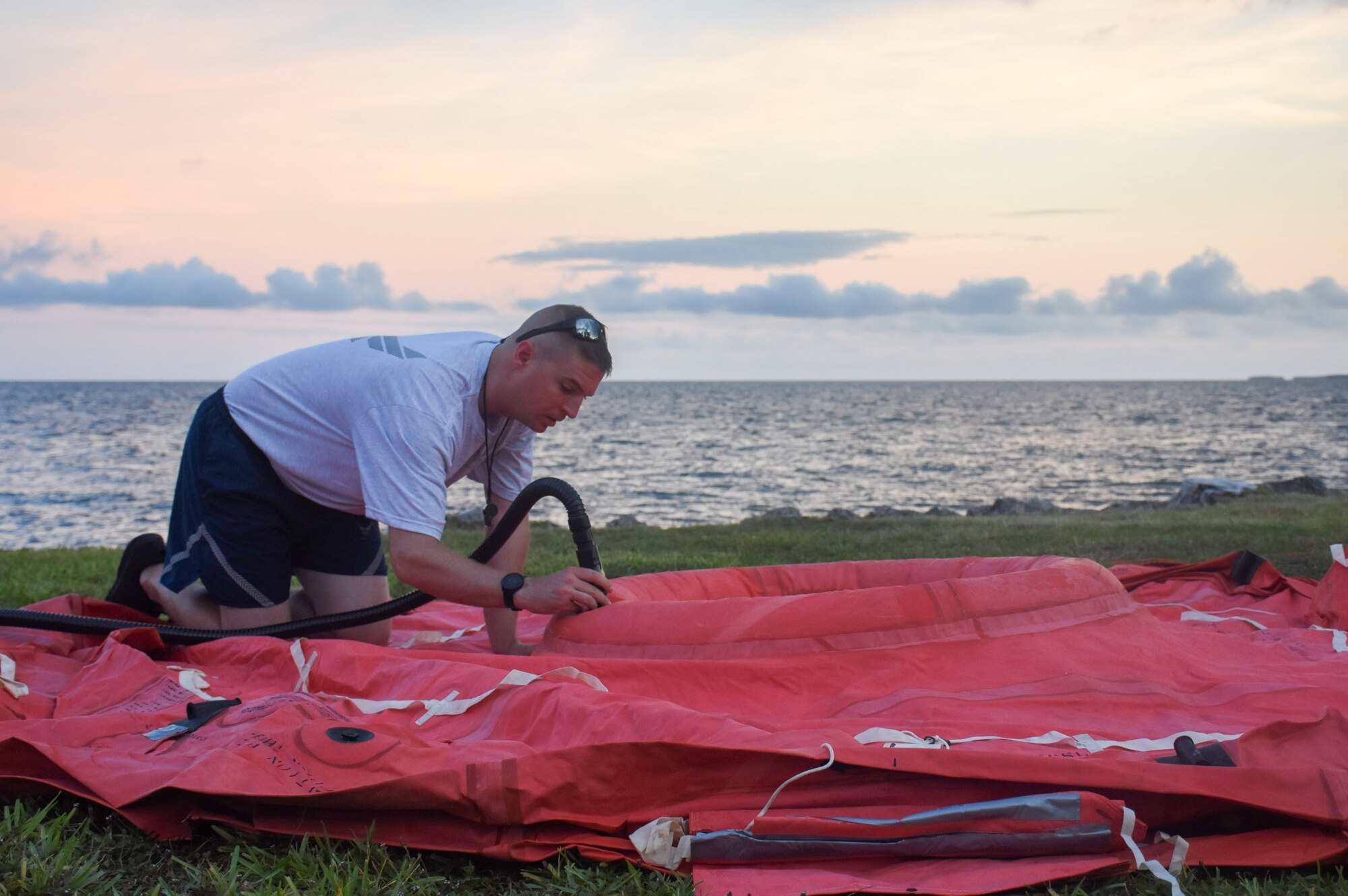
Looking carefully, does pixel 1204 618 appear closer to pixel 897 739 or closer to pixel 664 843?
pixel 897 739

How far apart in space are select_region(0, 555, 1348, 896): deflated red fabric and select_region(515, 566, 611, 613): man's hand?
0.08m

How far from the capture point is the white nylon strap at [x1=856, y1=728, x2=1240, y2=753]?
2.54 metres

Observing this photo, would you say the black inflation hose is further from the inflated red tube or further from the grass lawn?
the grass lawn

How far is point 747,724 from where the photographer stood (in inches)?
111

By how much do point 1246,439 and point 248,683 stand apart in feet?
144

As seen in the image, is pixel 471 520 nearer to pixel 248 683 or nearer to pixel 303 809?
pixel 248 683

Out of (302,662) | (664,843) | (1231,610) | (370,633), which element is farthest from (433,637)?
(1231,610)

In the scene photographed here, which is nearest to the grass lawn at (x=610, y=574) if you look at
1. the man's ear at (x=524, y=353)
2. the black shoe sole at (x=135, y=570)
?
the man's ear at (x=524, y=353)

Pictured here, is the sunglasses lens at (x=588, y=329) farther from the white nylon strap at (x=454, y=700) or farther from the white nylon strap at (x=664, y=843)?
the white nylon strap at (x=664, y=843)

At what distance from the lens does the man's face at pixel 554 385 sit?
11.0 ft

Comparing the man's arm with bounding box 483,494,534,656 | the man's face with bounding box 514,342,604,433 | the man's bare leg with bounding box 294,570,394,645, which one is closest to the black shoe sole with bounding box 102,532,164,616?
the man's bare leg with bounding box 294,570,394,645

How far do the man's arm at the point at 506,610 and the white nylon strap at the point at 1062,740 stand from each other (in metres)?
1.61

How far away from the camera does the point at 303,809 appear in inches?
91.8

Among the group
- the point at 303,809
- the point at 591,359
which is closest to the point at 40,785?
the point at 303,809
